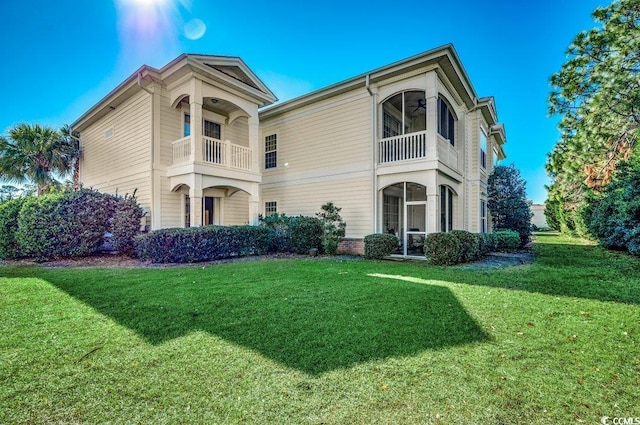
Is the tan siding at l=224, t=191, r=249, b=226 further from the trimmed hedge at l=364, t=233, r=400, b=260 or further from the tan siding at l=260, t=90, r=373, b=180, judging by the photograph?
the trimmed hedge at l=364, t=233, r=400, b=260

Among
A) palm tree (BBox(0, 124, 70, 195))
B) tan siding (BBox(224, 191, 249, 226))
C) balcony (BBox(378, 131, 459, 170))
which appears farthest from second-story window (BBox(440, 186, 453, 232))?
palm tree (BBox(0, 124, 70, 195))

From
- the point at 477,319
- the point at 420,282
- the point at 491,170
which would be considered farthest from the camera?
the point at 491,170

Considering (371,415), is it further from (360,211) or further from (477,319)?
(360,211)

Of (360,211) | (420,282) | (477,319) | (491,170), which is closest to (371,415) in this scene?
(477,319)

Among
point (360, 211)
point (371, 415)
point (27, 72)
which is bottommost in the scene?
point (371, 415)

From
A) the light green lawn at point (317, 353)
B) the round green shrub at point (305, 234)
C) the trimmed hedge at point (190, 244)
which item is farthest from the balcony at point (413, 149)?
the trimmed hedge at point (190, 244)

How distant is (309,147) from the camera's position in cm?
1416

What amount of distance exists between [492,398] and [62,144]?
23303mm

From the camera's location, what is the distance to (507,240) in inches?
559

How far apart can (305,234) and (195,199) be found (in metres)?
4.31

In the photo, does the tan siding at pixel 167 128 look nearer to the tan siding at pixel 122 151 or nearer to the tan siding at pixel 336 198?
the tan siding at pixel 122 151

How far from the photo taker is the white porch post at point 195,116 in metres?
11.1

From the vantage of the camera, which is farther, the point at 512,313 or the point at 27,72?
the point at 27,72

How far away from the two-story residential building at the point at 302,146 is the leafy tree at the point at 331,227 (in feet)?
1.75
